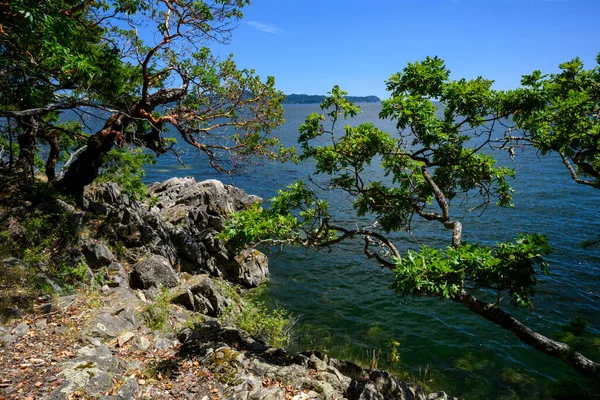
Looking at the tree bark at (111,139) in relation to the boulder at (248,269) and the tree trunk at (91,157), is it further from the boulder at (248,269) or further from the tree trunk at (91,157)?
the boulder at (248,269)

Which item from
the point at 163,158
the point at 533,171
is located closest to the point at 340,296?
the point at 533,171

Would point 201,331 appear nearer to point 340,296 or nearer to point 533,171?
point 340,296

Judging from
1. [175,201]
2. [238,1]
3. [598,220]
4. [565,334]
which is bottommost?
[598,220]

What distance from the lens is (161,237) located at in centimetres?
1967

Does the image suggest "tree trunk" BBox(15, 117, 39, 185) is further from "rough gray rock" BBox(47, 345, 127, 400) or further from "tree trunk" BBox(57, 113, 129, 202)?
"rough gray rock" BBox(47, 345, 127, 400)

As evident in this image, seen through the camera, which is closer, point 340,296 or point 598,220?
point 340,296

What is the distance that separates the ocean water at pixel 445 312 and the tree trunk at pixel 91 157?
5213 mm

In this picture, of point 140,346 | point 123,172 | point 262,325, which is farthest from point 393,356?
point 123,172

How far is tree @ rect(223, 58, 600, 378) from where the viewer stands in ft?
24.3

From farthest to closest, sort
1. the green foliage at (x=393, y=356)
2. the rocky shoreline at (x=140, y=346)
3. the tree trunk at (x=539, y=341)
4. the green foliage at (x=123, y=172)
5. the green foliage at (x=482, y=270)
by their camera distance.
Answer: the green foliage at (x=123, y=172) → the green foliage at (x=393, y=356) → the rocky shoreline at (x=140, y=346) → the green foliage at (x=482, y=270) → the tree trunk at (x=539, y=341)

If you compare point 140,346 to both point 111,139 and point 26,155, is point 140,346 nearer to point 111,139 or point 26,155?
point 111,139

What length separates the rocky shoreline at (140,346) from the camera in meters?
8.39

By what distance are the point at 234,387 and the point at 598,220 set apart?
3761cm

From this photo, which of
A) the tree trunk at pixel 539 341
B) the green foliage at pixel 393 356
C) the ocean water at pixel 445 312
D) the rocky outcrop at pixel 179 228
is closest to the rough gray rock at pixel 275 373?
the green foliage at pixel 393 356
